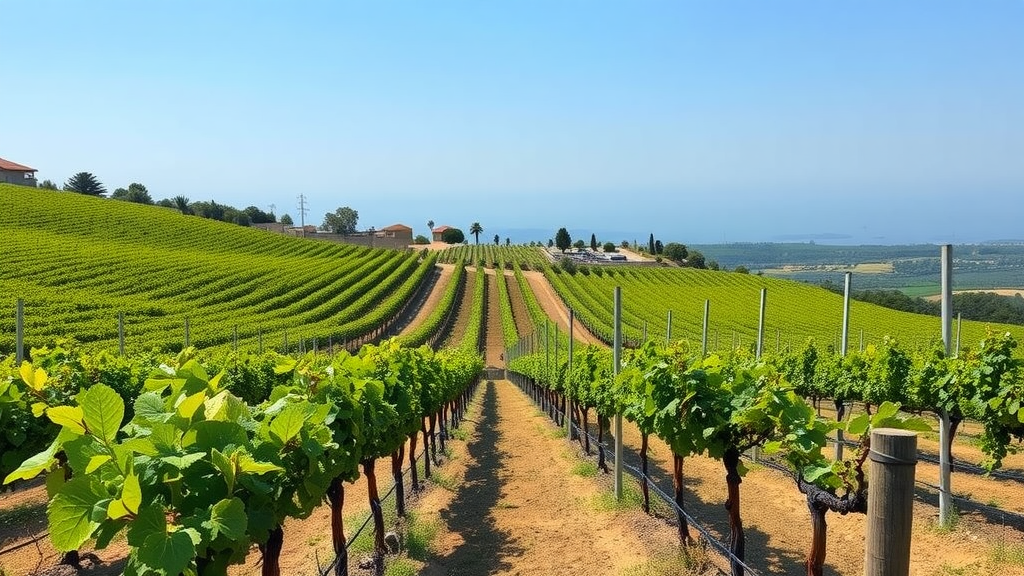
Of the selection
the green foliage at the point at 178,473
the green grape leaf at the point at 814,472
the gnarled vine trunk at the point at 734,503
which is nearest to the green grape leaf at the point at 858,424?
the green grape leaf at the point at 814,472

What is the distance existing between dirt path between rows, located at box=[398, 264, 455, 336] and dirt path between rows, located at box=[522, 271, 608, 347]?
9948 millimetres

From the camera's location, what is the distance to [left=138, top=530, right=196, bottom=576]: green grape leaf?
6.25ft

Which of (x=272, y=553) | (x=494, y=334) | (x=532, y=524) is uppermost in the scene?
(x=272, y=553)

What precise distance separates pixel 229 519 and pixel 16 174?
363 feet

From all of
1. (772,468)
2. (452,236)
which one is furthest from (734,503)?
(452,236)

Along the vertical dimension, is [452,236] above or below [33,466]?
above

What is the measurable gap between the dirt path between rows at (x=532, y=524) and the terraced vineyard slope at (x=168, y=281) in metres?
13.3

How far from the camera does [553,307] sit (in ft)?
185

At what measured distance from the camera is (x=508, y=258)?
303 feet

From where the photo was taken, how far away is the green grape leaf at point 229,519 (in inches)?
81.5

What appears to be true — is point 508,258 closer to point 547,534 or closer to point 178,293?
point 178,293

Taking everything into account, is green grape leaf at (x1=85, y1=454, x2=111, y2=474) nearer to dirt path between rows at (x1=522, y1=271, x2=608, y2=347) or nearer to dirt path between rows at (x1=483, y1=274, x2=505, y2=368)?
dirt path between rows at (x1=522, y1=271, x2=608, y2=347)

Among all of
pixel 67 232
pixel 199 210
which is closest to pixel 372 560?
pixel 67 232

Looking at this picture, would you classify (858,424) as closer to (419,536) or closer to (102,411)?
(102,411)
